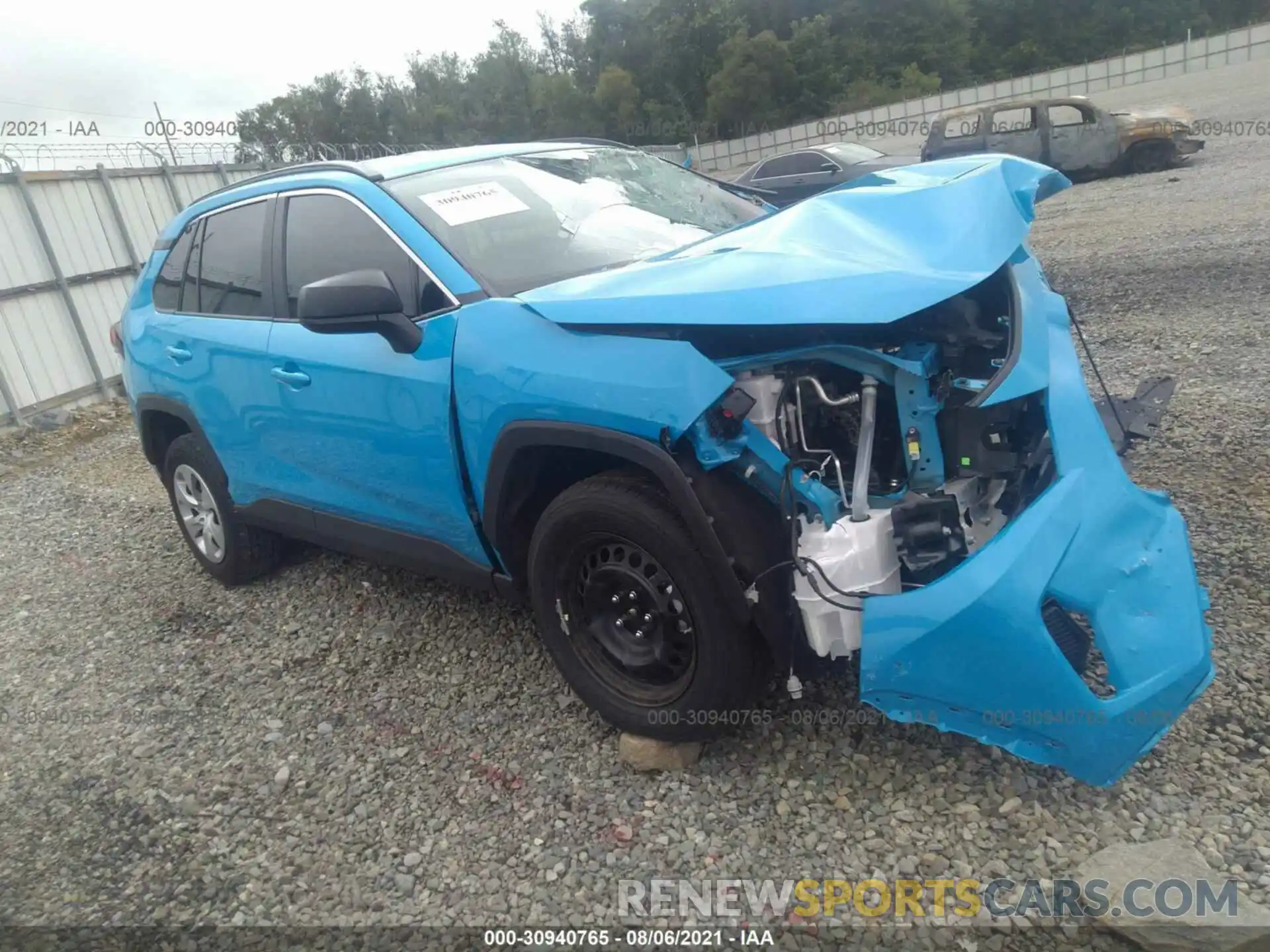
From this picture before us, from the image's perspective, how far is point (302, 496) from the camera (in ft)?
12.2

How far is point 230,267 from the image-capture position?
3.96 m

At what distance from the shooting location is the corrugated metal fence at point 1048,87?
3008cm

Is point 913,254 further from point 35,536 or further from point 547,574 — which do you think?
point 35,536

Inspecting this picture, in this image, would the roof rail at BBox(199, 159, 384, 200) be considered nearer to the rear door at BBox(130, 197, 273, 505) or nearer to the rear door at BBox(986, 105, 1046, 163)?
the rear door at BBox(130, 197, 273, 505)

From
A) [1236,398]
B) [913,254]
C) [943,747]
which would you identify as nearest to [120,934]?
[943,747]

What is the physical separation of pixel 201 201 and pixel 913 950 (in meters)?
4.31

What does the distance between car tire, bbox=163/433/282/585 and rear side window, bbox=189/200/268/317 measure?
2.19 feet

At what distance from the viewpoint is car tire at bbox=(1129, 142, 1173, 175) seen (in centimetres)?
1338

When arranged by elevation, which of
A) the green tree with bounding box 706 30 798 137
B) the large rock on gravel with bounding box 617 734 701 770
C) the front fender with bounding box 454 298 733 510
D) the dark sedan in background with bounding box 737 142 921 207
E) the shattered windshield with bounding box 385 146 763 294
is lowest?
the large rock on gravel with bounding box 617 734 701 770

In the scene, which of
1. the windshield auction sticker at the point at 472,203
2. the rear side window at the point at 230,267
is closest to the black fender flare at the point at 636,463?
the windshield auction sticker at the point at 472,203

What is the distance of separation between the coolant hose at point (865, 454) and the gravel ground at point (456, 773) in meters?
0.84

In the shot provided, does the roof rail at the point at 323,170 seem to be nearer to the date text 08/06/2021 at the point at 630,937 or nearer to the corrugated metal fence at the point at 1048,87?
the date text 08/06/2021 at the point at 630,937

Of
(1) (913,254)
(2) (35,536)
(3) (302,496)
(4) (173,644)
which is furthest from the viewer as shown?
(2) (35,536)

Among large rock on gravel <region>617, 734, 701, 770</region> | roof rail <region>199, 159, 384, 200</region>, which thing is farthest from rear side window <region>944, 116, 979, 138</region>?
large rock on gravel <region>617, 734, 701, 770</region>
